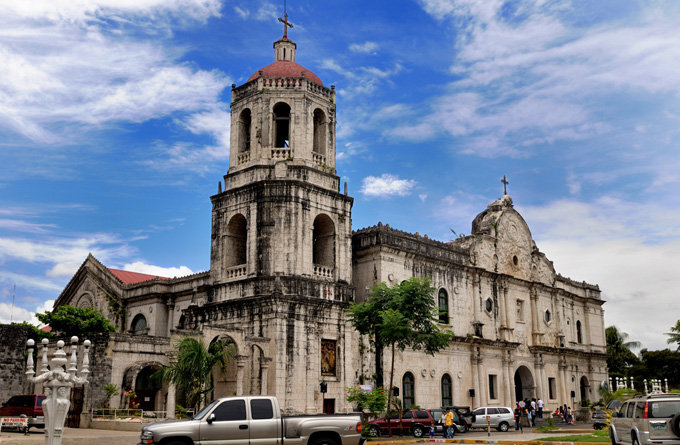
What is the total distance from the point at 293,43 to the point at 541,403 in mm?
27014

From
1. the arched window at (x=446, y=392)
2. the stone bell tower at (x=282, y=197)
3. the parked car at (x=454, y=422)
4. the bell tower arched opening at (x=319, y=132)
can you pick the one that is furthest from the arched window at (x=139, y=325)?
the parked car at (x=454, y=422)

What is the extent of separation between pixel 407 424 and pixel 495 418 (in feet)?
24.0

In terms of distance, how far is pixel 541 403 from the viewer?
43000 mm

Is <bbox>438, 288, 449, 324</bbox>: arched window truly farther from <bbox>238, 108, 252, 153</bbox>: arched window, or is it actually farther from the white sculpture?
the white sculpture

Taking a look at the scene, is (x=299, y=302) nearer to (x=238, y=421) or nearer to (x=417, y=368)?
(x=417, y=368)

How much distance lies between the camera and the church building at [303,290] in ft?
101

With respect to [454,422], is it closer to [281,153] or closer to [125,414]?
[125,414]

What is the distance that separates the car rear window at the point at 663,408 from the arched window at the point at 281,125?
23.3 meters

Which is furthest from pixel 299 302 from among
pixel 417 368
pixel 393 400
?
pixel 417 368

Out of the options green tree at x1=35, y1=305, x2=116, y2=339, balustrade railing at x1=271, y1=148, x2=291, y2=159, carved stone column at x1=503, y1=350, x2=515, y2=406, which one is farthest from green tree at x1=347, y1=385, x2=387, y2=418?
green tree at x1=35, y1=305, x2=116, y2=339

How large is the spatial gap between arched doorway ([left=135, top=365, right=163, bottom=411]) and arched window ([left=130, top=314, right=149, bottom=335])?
337 inches

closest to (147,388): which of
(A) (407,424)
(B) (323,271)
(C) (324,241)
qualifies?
(B) (323,271)

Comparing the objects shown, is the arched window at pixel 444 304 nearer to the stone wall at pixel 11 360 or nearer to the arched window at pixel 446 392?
the arched window at pixel 446 392

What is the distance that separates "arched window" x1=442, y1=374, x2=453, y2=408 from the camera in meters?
38.2
